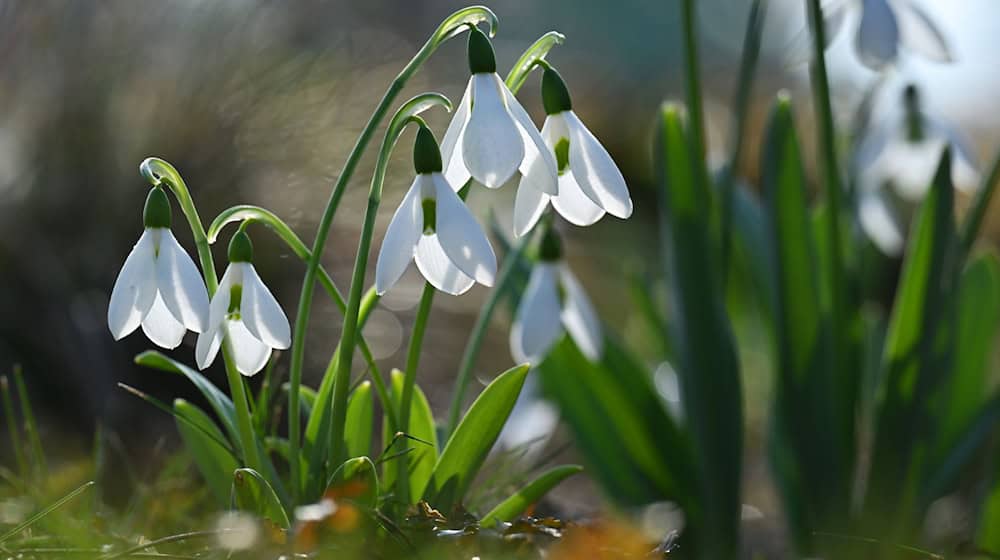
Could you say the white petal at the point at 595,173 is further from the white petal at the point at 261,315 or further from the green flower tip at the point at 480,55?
the white petal at the point at 261,315

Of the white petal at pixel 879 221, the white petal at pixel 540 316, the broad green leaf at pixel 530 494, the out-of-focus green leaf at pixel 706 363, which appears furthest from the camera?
the white petal at pixel 879 221

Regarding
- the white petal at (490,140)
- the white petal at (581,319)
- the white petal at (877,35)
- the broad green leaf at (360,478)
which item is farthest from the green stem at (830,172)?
the broad green leaf at (360,478)

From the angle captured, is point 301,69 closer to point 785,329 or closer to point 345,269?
point 345,269

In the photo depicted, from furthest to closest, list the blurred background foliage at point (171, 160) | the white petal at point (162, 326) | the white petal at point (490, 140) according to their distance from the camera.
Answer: the blurred background foliage at point (171, 160) < the white petal at point (162, 326) < the white petal at point (490, 140)

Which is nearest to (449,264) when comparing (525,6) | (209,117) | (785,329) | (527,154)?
(527,154)

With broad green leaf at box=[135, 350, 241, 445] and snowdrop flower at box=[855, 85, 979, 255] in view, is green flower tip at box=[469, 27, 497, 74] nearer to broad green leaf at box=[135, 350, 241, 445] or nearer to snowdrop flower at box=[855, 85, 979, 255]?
broad green leaf at box=[135, 350, 241, 445]

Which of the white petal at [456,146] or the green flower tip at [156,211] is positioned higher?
the white petal at [456,146]

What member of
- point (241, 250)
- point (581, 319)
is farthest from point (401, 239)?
point (581, 319)
